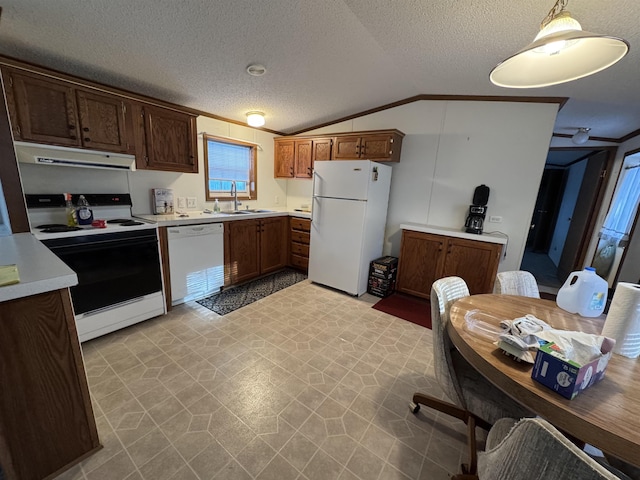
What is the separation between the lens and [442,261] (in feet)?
9.80

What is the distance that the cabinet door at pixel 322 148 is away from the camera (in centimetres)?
357

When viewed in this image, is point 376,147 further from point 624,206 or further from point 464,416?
point 624,206

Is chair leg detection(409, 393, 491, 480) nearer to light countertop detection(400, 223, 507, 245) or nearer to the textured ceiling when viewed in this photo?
light countertop detection(400, 223, 507, 245)

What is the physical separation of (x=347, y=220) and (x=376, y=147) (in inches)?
39.8

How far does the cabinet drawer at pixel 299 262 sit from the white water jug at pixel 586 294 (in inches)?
115

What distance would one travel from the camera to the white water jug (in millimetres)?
1222

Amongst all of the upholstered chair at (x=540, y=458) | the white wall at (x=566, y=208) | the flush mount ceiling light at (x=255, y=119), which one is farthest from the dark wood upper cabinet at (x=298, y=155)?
the white wall at (x=566, y=208)

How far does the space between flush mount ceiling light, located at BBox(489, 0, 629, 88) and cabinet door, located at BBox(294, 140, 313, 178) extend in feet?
9.21

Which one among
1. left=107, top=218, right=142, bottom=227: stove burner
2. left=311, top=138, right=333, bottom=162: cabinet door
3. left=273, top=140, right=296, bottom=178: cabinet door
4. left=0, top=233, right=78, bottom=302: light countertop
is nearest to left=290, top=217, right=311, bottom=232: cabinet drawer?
left=273, top=140, right=296, bottom=178: cabinet door

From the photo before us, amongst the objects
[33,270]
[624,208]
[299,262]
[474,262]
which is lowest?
[299,262]

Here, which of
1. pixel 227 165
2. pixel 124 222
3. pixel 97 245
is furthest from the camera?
pixel 227 165

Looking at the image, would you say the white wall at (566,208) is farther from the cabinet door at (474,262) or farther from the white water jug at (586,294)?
the white water jug at (586,294)

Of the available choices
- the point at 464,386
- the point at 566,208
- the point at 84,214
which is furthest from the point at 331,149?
the point at 566,208

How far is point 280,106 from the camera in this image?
3.23 metres
